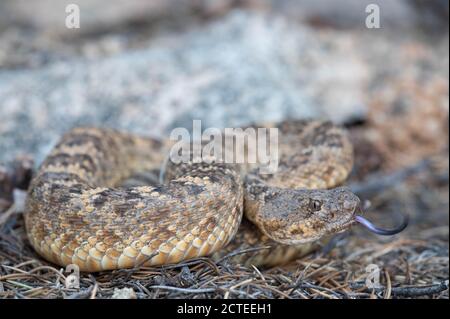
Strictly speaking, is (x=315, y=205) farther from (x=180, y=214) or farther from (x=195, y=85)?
(x=195, y=85)

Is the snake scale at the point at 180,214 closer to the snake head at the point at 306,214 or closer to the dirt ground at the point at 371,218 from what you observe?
the snake head at the point at 306,214

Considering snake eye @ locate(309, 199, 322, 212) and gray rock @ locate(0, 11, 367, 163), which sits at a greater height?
gray rock @ locate(0, 11, 367, 163)

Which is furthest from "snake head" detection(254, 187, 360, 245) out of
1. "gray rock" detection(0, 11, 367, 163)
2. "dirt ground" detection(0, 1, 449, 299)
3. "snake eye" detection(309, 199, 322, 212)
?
"gray rock" detection(0, 11, 367, 163)

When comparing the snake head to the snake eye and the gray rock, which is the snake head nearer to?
the snake eye

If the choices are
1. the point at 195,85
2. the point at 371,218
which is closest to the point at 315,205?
the point at 371,218

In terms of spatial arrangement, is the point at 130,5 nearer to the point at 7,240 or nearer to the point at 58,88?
the point at 58,88

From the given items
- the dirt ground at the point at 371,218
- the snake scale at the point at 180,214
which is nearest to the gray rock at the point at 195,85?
the dirt ground at the point at 371,218
